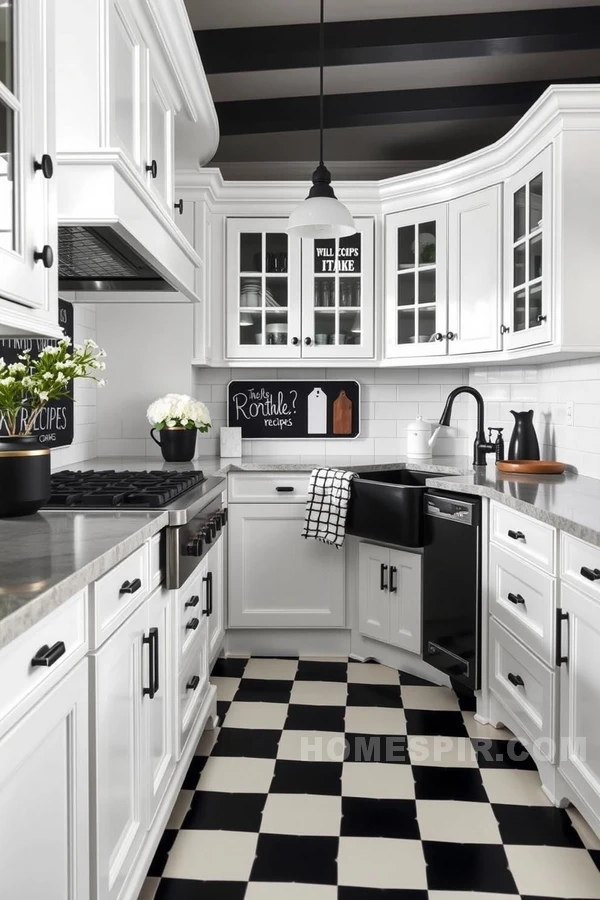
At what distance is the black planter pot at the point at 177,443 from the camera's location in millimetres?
3566

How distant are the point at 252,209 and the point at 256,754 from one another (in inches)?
107

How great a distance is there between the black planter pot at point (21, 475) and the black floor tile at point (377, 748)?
140 centimetres

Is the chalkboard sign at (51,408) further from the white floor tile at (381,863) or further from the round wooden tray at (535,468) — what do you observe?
the round wooden tray at (535,468)

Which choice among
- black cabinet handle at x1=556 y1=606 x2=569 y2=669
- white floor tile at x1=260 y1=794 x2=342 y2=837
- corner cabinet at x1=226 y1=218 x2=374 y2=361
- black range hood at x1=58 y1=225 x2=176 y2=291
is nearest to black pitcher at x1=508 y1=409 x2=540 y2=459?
corner cabinet at x1=226 y1=218 x2=374 y2=361

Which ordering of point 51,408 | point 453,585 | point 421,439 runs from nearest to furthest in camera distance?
point 453,585
point 51,408
point 421,439

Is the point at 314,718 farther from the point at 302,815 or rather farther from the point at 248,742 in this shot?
the point at 302,815

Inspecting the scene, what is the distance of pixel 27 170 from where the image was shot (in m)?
1.43

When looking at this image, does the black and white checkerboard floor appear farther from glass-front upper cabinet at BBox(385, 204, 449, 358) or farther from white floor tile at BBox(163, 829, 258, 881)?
glass-front upper cabinet at BBox(385, 204, 449, 358)

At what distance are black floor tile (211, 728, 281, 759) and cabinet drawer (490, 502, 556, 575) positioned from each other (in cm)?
107

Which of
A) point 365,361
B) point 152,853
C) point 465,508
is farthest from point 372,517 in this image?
point 152,853

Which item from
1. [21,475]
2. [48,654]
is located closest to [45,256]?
[21,475]

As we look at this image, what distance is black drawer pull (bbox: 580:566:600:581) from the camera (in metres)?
1.84

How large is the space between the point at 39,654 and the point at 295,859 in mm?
1193

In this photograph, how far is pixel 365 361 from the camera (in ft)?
12.9
